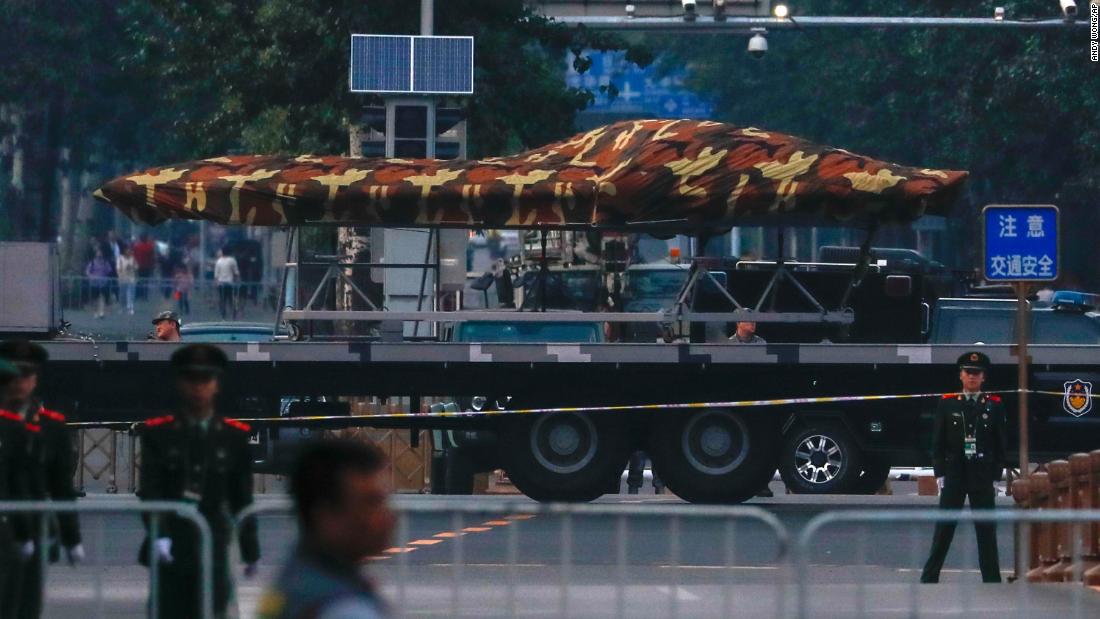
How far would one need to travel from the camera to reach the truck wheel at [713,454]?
58.9ft

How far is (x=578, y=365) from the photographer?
17938mm

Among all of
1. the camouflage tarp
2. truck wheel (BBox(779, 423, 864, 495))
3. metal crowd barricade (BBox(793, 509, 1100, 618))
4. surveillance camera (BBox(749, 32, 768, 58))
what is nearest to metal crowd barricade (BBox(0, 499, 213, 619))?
metal crowd barricade (BBox(793, 509, 1100, 618))

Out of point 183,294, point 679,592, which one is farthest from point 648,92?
point 679,592

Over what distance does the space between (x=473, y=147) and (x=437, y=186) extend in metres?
10.0

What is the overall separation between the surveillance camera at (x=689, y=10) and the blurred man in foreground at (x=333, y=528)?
2227cm

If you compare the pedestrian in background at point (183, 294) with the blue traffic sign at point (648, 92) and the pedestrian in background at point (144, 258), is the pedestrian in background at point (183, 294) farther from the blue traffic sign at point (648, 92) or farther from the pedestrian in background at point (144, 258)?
the blue traffic sign at point (648, 92)

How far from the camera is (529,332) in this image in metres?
19.0

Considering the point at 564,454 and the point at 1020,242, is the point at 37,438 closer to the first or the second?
the point at 1020,242

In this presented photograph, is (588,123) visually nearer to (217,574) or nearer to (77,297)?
(77,297)

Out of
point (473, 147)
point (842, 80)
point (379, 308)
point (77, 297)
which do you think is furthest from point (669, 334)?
point (842, 80)

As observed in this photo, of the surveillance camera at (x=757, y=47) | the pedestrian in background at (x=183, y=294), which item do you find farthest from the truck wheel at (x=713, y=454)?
the pedestrian in background at (x=183, y=294)

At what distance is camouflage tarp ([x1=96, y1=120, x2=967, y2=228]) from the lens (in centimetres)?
1845

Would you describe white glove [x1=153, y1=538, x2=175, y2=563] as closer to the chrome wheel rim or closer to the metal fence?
the metal fence

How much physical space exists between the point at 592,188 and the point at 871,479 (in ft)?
12.5
